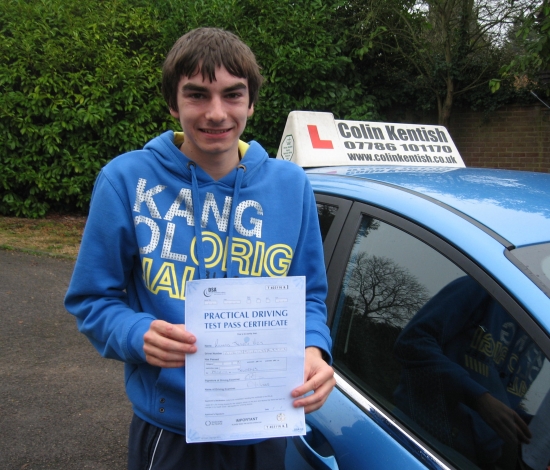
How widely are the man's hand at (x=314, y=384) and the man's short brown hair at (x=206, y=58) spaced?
2.44 feet

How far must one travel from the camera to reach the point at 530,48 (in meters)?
6.23

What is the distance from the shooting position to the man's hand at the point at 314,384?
4.43 feet

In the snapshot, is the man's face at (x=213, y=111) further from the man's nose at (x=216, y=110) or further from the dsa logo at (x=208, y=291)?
the dsa logo at (x=208, y=291)

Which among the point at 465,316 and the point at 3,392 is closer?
the point at 465,316

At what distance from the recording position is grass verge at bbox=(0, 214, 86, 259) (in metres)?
7.55

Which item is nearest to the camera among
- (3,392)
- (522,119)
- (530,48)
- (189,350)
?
(189,350)

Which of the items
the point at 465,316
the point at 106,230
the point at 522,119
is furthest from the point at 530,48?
the point at 106,230

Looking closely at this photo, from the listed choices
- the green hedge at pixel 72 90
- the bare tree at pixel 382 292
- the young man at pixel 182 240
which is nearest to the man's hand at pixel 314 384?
the young man at pixel 182 240

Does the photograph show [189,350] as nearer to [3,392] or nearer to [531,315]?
[531,315]

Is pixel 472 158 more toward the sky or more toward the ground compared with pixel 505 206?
more toward the ground

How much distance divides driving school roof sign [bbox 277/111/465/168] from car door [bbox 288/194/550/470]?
0.93m

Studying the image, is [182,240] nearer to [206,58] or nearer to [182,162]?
[182,162]

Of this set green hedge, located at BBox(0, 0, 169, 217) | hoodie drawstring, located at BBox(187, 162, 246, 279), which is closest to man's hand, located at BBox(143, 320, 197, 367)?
hoodie drawstring, located at BBox(187, 162, 246, 279)

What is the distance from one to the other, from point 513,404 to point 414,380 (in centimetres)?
29
